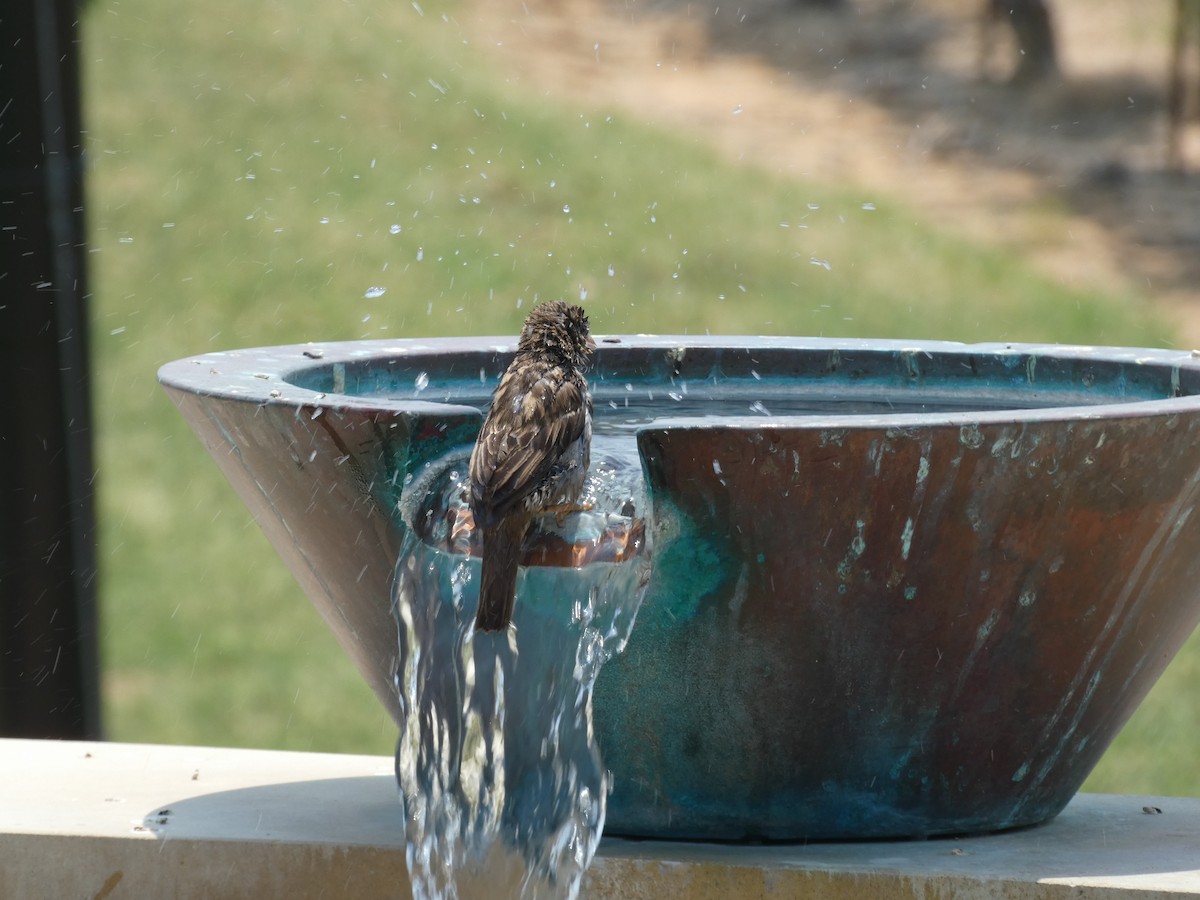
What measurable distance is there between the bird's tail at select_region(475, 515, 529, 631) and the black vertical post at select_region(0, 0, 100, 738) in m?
2.19

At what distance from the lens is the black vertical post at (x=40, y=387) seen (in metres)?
4.83

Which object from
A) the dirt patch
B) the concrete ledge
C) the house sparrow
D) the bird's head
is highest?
the dirt patch

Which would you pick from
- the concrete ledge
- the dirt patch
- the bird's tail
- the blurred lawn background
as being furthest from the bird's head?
the dirt patch

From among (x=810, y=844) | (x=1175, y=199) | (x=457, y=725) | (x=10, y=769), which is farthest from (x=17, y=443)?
(x=1175, y=199)

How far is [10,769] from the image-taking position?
4023mm

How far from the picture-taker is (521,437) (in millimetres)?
3023

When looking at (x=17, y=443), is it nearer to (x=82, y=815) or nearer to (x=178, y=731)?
(x=82, y=815)

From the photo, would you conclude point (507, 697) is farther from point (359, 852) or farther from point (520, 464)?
point (359, 852)

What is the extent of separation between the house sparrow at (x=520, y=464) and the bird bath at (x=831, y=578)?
0.07 m

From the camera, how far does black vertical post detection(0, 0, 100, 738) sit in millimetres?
4832

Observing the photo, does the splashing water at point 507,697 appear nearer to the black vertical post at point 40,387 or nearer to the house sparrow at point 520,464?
the house sparrow at point 520,464

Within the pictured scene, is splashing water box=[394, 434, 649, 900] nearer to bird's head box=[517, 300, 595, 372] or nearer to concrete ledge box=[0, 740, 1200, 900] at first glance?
concrete ledge box=[0, 740, 1200, 900]

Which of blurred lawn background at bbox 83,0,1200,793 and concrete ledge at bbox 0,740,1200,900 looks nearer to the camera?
concrete ledge at bbox 0,740,1200,900

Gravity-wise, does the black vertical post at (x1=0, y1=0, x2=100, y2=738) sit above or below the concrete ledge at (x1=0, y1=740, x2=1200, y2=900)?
above
